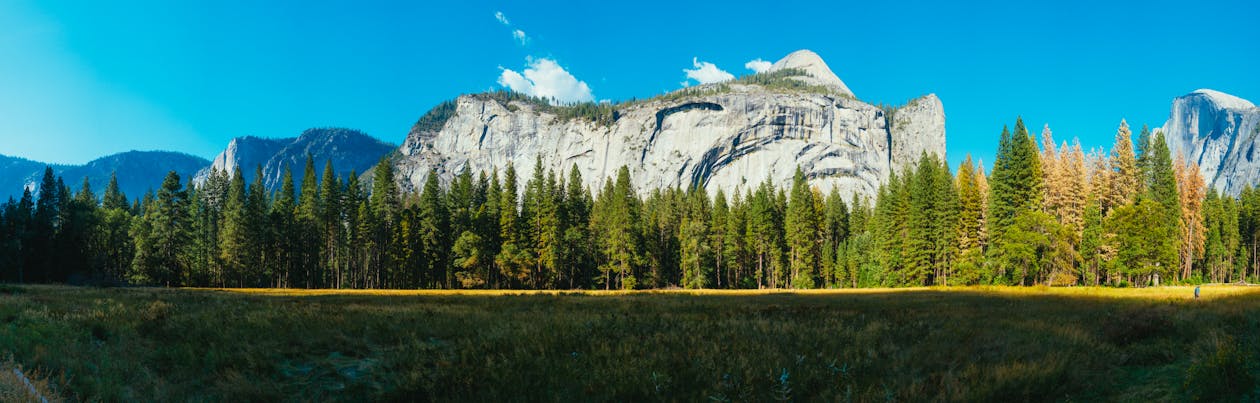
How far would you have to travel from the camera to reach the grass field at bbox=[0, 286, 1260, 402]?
764 centimetres

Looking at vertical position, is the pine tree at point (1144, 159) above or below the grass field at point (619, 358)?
above

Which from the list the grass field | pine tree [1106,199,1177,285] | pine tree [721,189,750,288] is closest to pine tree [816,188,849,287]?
pine tree [721,189,750,288]

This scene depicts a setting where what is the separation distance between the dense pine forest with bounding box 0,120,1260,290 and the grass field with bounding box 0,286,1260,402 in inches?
1581

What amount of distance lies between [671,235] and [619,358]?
67.7m

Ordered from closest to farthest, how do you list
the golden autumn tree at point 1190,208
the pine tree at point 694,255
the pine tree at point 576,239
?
the golden autumn tree at point 1190,208
the pine tree at point 576,239
the pine tree at point 694,255

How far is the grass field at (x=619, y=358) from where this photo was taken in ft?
25.1

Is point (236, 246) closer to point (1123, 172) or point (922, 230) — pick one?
point (922, 230)

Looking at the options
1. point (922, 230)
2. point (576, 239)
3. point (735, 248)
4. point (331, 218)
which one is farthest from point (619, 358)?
point (331, 218)

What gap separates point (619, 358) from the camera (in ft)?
31.5

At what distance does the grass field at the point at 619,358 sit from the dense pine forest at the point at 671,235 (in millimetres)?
40162

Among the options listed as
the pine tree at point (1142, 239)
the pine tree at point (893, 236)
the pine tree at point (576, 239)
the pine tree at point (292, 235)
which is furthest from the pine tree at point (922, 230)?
the pine tree at point (292, 235)

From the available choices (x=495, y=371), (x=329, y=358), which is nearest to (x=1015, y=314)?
(x=495, y=371)

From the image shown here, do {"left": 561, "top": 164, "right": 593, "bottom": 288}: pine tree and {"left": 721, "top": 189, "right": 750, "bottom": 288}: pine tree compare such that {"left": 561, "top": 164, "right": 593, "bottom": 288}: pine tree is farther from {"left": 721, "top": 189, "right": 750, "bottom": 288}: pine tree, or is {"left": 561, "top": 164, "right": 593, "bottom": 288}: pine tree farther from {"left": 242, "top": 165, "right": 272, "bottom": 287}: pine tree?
{"left": 242, "top": 165, "right": 272, "bottom": 287}: pine tree

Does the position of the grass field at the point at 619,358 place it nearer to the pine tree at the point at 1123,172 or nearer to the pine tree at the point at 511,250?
the pine tree at the point at 511,250
